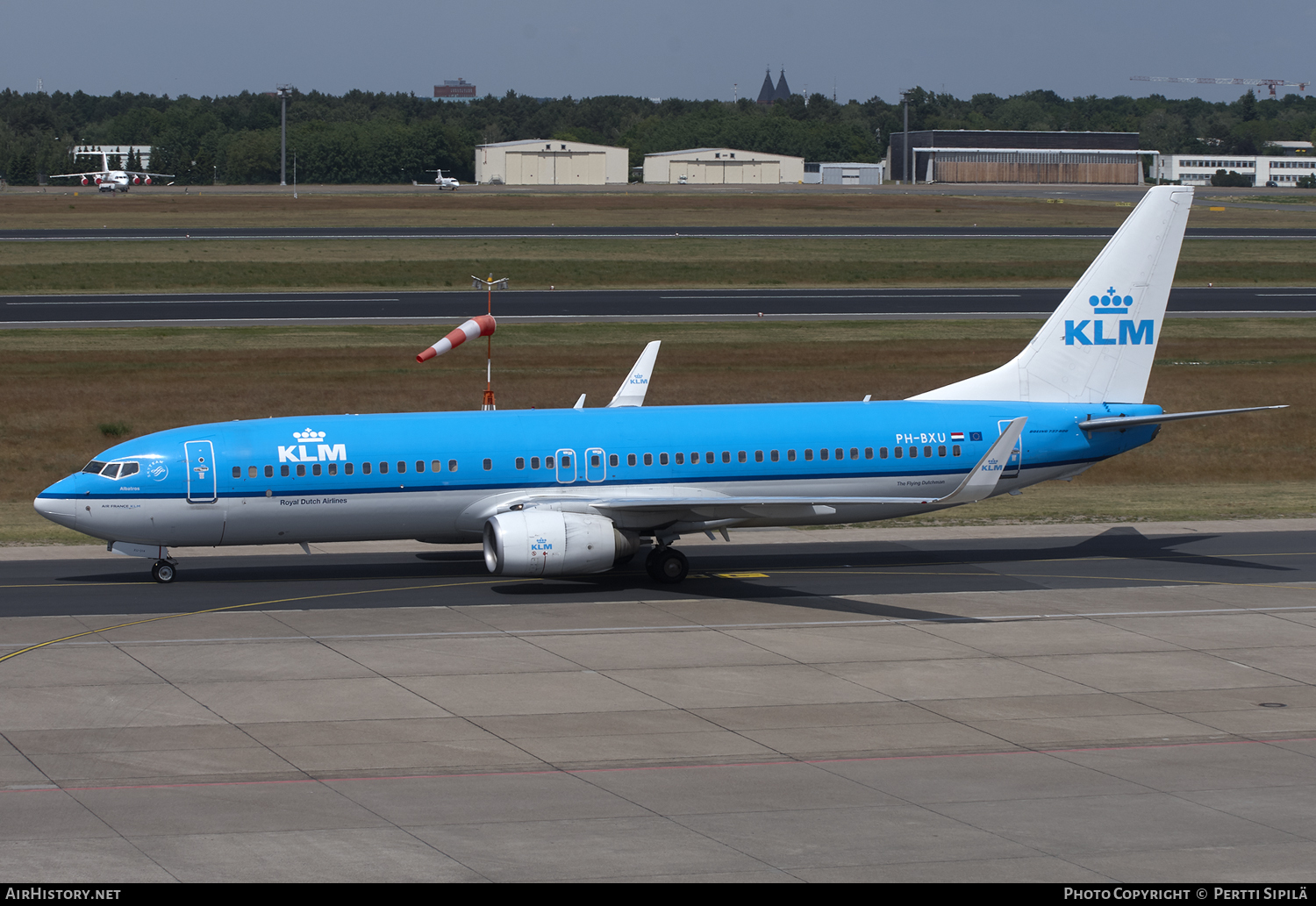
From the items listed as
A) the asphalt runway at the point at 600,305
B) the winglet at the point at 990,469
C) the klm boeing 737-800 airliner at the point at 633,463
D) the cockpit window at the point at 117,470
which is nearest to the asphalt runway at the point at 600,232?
the asphalt runway at the point at 600,305

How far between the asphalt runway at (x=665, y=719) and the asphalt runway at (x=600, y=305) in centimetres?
4850

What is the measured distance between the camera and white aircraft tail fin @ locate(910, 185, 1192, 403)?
40.1 m

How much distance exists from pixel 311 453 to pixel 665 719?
44.6 feet

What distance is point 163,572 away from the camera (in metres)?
36.3

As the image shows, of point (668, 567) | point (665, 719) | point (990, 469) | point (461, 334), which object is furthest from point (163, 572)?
point (990, 469)

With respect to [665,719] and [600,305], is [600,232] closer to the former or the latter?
[600,305]

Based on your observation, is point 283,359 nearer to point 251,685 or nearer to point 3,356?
point 3,356

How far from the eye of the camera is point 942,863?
60.8ft

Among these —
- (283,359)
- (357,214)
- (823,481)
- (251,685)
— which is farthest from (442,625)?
(357,214)

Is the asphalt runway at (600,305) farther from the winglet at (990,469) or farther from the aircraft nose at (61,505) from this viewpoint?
the winglet at (990,469)

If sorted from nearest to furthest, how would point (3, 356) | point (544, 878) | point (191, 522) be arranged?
point (544, 878)
point (191, 522)
point (3, 356)

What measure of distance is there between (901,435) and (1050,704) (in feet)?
41.1

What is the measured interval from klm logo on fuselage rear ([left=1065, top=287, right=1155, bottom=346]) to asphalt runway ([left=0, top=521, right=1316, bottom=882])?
5901mm

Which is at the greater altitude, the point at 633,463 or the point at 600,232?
the point at 600,232
